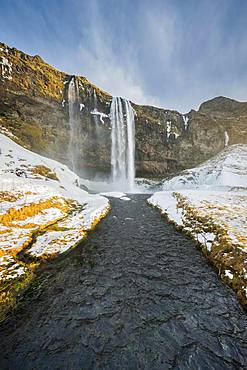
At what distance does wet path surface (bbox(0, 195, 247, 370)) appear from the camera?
11.1 feet

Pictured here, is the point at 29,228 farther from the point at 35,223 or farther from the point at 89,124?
the point at 89,124

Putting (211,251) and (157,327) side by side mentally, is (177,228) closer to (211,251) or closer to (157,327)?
(211,251)

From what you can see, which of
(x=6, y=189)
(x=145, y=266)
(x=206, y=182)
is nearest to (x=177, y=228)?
(x=145, y=266)

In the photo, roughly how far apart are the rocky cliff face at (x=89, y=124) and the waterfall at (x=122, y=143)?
5.88 feet

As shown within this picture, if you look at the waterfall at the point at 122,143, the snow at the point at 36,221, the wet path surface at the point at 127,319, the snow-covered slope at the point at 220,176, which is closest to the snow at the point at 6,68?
the waterfall at the point at 122,143

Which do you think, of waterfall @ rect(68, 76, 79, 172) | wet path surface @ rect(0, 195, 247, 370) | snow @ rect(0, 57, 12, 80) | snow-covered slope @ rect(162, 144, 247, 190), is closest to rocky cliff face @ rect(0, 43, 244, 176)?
snow @ rect(0, 57, 12, 80)

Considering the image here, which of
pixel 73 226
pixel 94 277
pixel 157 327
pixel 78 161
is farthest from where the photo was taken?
pixel 78 161

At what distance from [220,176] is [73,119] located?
3590 centimetres

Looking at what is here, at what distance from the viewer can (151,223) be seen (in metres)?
12.6

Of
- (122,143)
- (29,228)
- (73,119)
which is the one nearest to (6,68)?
(73,119)

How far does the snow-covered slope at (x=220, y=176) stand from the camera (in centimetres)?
3005

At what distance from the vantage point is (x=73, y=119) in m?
40.7

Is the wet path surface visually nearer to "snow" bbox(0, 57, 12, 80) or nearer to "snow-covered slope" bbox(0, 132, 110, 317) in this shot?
"snow-covered slope" bbox(0, 132, 110, 317)

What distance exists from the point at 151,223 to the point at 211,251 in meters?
5.65
